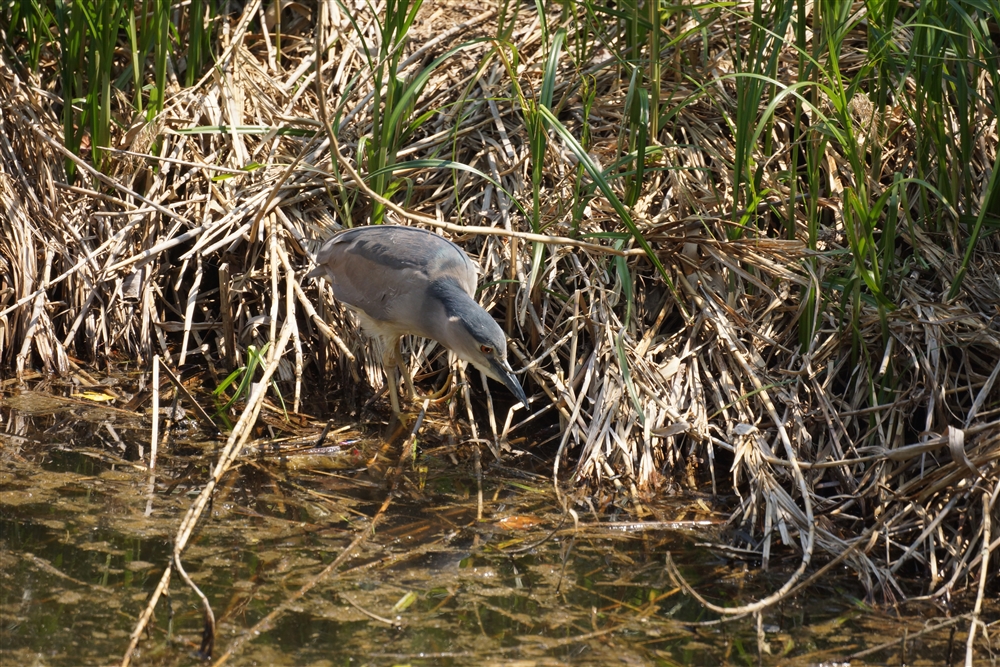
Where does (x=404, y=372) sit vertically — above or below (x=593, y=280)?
below

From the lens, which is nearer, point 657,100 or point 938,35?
point 938,35

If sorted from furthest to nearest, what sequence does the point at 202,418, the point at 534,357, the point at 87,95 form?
the point at 87,95, the point at 534,357, the point at 202,418

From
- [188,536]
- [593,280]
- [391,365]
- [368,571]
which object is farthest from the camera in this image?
[593,280]

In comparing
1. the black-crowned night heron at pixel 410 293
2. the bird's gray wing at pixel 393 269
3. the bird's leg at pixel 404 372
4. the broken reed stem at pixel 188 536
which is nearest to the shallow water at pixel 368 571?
the broken reed stem at pixel 188 536

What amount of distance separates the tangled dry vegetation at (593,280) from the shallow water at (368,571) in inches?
10.3

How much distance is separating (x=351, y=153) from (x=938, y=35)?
106 inches

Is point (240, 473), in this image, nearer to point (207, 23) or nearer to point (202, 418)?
point (202, 418)

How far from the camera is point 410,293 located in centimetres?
394

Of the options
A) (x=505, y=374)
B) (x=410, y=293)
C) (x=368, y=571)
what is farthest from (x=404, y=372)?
(x=368, y=571)

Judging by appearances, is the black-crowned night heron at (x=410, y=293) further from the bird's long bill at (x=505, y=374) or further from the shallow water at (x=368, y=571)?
the shallow water at (x=368, y=571)

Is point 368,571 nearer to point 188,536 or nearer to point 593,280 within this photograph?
point 188,536

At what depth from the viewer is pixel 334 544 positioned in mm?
3209

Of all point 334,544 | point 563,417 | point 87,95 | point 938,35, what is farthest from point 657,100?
point 87,95

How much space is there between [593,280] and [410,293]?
2.69 feet
